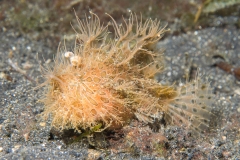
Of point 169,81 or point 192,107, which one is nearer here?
point 192,107

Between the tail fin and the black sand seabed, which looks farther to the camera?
the tail fin

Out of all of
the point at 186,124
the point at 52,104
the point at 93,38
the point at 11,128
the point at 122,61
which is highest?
the point at 93,38

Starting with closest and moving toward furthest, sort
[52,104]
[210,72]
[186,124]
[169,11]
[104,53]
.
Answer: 1. [52,104]
2. [104,53]
3. [186,124]
4. [210,72]
5. [169,11]

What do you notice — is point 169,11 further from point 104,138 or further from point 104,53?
point 104,138

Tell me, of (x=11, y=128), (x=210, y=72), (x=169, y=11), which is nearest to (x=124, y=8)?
(x=169, y=11)

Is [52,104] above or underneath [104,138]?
above

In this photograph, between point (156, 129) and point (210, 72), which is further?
point (210, 72)

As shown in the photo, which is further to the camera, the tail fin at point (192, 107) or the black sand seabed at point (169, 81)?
the tail fin at point (192, 107)

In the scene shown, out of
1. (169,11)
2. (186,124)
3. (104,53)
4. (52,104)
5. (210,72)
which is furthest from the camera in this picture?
(169,11)
